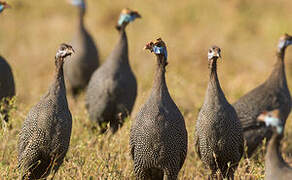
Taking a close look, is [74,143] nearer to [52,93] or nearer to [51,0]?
[52,93]

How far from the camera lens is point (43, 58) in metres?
10.5

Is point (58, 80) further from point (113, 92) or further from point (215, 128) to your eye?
point (113, 92)

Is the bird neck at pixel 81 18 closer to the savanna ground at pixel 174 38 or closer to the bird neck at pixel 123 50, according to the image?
the savanna ground at pixel 174 38

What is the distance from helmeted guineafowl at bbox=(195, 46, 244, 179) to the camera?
16.3 ft

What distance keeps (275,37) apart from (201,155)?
571 cm

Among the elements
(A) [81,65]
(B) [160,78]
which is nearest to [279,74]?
(B) [160,78]

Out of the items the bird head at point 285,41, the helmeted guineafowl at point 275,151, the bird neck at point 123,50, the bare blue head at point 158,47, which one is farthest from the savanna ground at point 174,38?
the helmeted guineafowl at point 275,151

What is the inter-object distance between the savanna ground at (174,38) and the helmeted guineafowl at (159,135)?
1.98 meters

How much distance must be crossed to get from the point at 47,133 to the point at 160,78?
0.98 meters

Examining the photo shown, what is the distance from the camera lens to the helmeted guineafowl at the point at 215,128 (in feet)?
16.3

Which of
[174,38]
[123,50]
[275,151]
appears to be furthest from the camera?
[174,38]

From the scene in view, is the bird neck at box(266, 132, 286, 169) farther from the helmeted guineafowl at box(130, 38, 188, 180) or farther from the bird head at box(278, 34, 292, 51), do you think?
the bird head at box(278, 34, 292, 51)

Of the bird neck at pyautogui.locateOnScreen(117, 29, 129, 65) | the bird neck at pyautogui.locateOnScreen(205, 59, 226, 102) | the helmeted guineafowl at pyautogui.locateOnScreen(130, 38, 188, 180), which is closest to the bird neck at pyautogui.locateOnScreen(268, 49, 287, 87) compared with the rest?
the bird neck at pyautogui.locateOnScreen(205, 59, 226, 102)

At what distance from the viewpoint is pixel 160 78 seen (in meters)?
4.80
